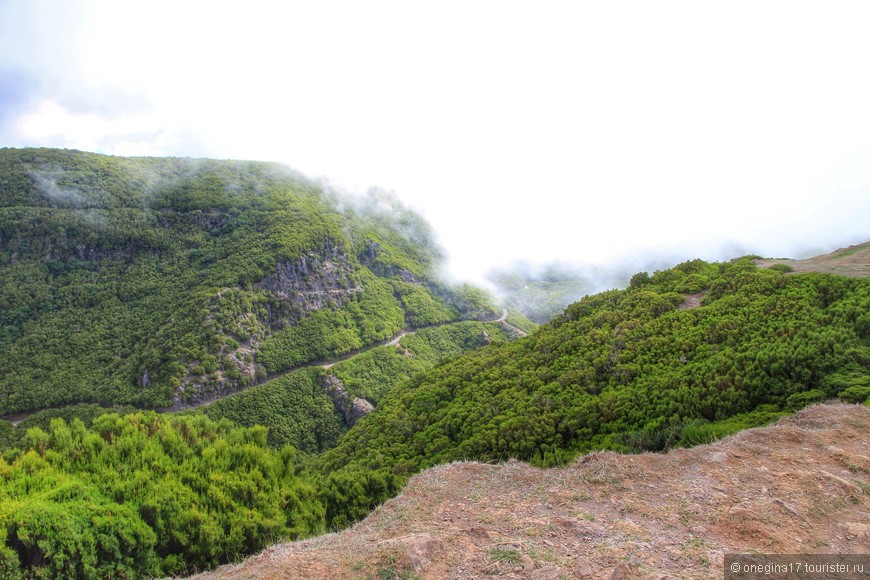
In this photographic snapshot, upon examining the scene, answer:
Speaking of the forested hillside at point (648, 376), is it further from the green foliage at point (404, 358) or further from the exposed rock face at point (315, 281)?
the exposed rock face at point (315, 281)

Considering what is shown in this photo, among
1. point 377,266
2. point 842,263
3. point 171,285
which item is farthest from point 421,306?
point 842,263

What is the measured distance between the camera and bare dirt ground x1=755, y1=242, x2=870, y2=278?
103 ft

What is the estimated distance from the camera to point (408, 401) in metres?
53.1

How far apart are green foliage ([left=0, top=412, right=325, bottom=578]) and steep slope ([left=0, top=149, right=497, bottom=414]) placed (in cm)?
7892

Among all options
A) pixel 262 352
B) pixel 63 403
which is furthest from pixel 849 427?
pixel 63 403

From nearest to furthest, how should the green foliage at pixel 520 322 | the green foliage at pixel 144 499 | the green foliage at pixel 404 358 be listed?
the green foliage at pixel 144 499, the green foliage at pixel 404 358, the green foliage at pixel 520 322

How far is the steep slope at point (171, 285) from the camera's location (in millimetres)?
98938

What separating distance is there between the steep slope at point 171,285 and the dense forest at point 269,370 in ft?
2.27

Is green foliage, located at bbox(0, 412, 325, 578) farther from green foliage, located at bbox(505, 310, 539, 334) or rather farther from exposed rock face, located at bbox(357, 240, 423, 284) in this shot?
green foliage, located at bbox(505, 310, 539, 334)

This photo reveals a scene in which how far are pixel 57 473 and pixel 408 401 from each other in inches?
1371

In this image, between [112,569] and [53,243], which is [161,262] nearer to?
[53,243]

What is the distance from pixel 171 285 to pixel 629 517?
13868 cm

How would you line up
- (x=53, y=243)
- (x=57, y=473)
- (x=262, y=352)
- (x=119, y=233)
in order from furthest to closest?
(x=119, y=233) → (x=53, y=243) → (x=262, y=352) → (x=57, y=473)

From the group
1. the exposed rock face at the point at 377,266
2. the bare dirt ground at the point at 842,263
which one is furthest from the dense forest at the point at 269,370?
the exposed rock face at the point at 377,266
